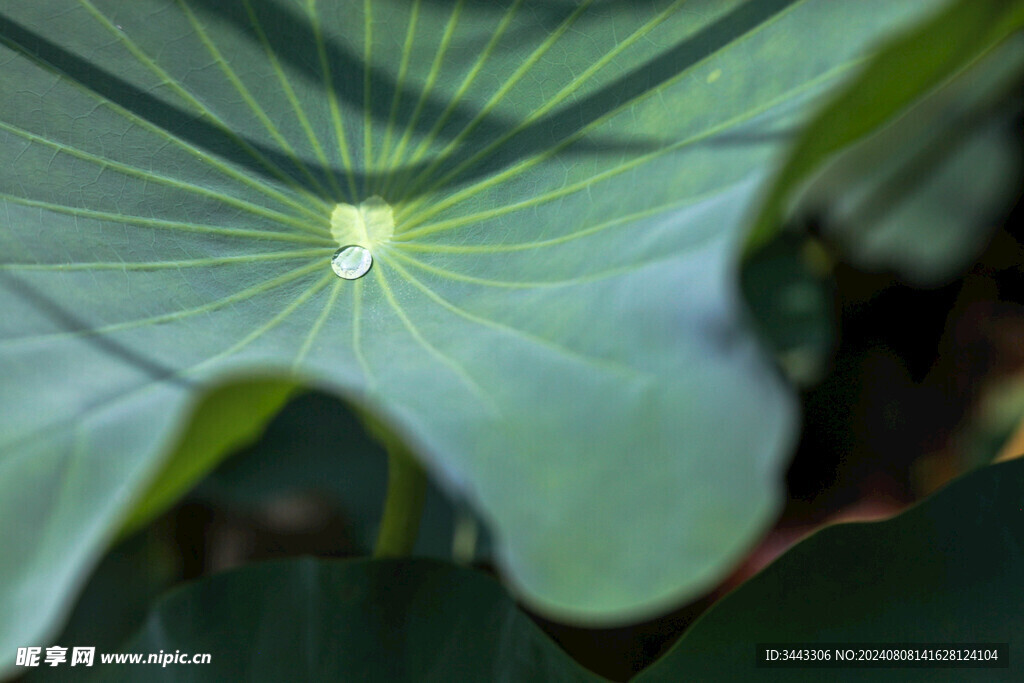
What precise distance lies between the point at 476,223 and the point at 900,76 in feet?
0.99

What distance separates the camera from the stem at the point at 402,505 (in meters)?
0.73

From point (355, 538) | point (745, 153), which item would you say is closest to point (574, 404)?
point (745, 153)

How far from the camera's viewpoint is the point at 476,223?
0.60m

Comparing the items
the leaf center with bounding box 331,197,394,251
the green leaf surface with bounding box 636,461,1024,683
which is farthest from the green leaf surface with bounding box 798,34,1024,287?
the leaf center with bounding box 331,197,394,251

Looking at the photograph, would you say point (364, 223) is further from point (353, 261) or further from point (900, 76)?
point (900, 76)

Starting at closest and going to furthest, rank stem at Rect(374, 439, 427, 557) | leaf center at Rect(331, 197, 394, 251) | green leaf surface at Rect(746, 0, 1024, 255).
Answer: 1. green leaf surface at Rect(746, 0, 1024, 255)
2. leaf center at Rect(331, 197, 394, 251)
3. stem at Rect(374, 439, 427, 557)

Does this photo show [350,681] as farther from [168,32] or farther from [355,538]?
[168,32]

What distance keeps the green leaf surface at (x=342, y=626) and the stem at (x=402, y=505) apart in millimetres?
32

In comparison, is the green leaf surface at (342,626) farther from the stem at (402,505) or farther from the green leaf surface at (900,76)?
the green leaf surface at (900,76)

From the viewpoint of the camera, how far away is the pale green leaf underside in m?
0.51

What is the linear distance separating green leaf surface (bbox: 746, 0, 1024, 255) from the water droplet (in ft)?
0.99

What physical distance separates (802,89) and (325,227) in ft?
1.20

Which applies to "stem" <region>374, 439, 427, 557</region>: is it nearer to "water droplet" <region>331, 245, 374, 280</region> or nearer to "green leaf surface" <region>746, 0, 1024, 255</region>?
"water droplet" <region>331, 245, 374, 280</region>

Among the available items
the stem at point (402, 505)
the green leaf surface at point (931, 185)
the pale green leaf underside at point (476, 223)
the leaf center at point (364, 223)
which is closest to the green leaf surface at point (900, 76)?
the pale green leaf underside at point (476, 223)
